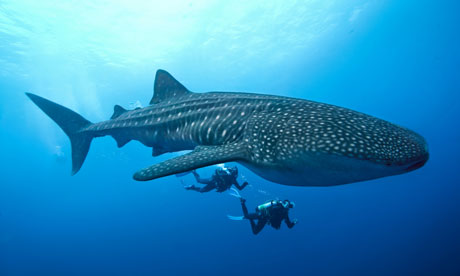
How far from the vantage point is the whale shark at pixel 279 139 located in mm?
2635

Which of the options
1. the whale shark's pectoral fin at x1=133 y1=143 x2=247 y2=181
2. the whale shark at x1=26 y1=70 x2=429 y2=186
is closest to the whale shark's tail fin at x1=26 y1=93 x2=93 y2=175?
the whale shark at x1=26 y1=70 x2=429 y2=186

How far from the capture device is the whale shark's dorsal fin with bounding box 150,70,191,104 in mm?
6230

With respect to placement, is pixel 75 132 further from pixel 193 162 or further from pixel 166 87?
pixel 193 162

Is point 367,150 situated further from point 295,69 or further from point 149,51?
point 295,69

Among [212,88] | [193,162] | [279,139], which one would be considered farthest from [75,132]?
[212,88]

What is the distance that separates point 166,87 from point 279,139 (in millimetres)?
4018

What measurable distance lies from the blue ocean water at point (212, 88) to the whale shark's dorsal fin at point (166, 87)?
22457mm

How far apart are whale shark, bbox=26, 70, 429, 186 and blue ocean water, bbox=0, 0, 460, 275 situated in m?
23.9

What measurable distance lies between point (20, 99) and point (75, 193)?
44.6 metres

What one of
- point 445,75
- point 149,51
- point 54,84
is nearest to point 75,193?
point 54,84

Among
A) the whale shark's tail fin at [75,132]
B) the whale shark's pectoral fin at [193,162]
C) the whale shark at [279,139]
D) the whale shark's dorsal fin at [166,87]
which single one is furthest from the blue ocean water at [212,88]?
the whale shark's pectoral fin at [193,162]

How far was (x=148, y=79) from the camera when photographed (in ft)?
132

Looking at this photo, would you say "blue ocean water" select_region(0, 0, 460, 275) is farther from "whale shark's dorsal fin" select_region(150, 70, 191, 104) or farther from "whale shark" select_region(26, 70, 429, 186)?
"whale shark" select_region(26, 70, 429, 186)

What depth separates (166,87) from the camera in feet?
20.7
